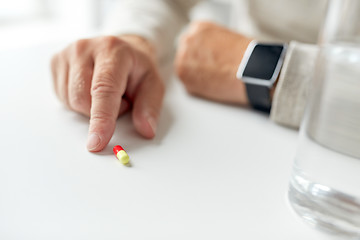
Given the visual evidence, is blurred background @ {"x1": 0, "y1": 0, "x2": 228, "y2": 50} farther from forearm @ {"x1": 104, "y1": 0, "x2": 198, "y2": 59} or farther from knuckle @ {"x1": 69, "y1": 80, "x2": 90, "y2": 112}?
knuckle @ {"x1": 69, "y1": 80, "x2": 90, "y2": 112}

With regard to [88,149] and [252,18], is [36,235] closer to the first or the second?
[88,149]

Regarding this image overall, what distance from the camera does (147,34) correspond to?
595 millimetres

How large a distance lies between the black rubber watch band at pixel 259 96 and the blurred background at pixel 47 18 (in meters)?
0.98

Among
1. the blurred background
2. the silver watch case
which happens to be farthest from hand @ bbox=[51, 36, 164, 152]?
the blurred background

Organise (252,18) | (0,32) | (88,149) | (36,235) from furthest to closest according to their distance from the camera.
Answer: (0,32), (252,18), (88,149), (36,235)

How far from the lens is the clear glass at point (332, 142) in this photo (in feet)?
0.88

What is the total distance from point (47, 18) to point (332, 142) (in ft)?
5.04

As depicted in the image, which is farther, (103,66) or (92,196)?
(103,66)

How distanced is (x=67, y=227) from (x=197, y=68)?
1.04 ft

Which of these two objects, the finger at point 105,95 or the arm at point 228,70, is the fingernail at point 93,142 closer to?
the finger at point 105,95

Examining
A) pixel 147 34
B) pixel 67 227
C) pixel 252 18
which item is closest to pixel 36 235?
pixel 67 227

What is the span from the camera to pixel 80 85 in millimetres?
415

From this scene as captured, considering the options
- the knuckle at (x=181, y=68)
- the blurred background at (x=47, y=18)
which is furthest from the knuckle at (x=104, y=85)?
the blurred background at (x=47, y=18)

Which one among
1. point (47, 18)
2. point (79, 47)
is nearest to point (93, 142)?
point (79, 47)
